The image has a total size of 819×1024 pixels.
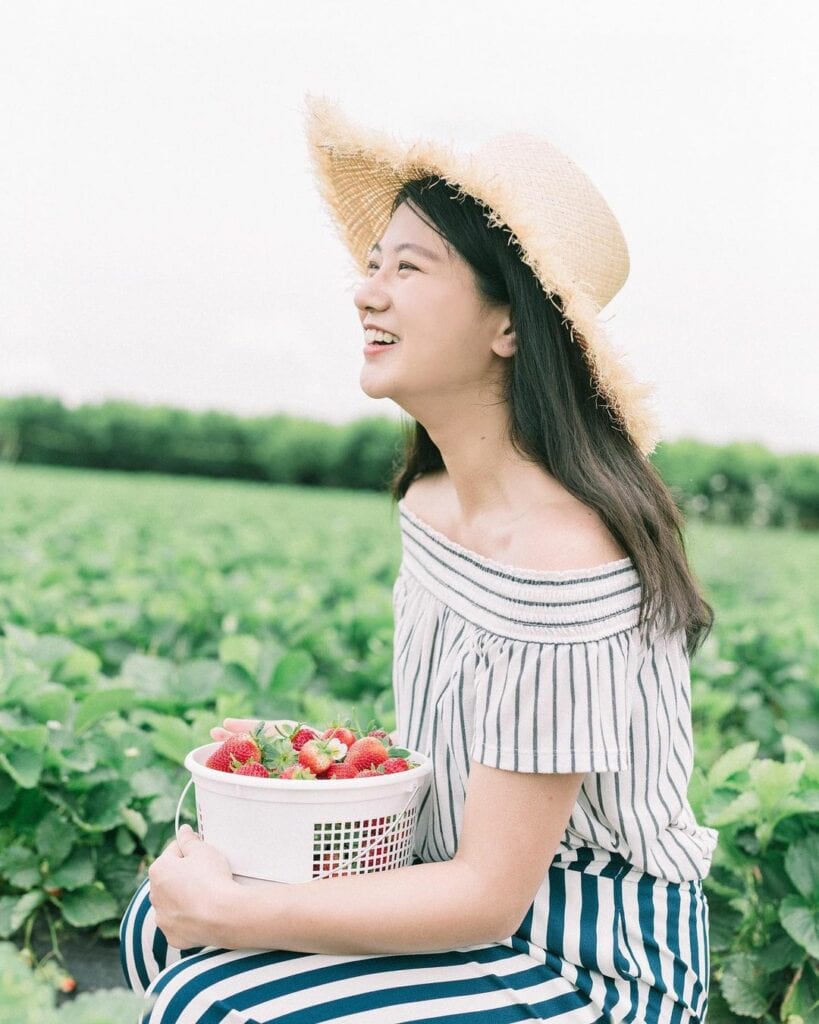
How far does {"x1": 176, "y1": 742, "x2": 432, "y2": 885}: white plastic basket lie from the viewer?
1676mm

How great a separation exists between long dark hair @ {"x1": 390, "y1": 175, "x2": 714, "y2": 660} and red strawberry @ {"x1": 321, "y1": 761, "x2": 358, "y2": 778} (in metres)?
0.52

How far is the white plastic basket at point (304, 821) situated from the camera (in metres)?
1.68

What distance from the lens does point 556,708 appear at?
169 cm

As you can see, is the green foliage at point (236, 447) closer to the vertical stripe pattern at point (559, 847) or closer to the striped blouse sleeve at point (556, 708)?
the vertical stripe pattern at point (559, 847)

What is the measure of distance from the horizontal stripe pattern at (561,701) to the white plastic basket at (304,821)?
0.16m

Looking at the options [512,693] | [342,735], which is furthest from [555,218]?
[342,735]

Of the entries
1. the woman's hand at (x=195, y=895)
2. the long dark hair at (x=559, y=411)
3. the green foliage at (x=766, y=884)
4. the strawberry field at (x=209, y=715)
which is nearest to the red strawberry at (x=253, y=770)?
the woman's hand at (x=195, y=895)

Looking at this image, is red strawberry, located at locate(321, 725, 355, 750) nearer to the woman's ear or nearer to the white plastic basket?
the white plastic basket

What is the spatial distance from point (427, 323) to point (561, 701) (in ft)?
2.16

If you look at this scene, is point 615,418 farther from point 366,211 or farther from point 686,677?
point 366,211

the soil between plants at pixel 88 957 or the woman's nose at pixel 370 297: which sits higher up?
the woman's nose at pixel 370 297

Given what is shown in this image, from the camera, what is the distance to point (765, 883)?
8.56 ft

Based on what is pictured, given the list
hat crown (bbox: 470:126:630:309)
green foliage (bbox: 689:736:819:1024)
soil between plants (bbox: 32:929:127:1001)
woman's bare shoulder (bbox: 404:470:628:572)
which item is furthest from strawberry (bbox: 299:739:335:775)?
soil between plants (bbox: 32:929:127:1001)

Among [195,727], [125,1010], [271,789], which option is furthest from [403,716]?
[125,1010]
